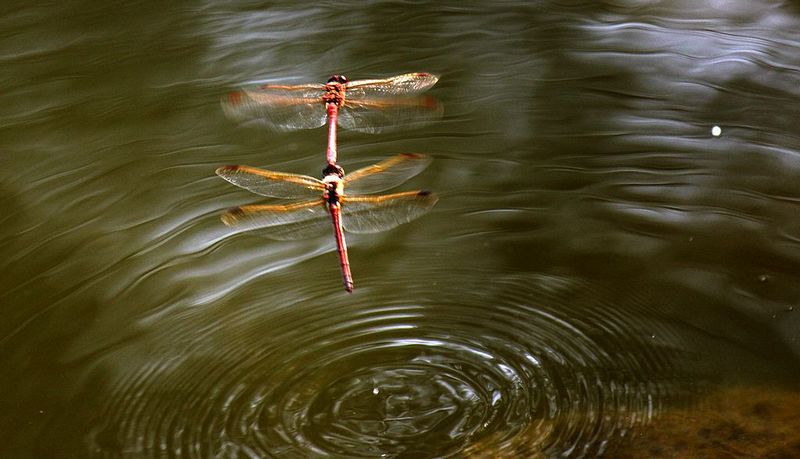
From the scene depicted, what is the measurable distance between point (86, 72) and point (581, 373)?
3.08 metres

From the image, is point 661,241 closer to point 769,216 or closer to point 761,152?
point 769,216

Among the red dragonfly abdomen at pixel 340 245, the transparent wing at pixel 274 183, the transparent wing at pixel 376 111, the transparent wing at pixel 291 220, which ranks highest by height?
the transparent wing at pixel 376 111

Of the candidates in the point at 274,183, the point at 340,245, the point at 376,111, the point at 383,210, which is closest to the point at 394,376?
the point at 340,245

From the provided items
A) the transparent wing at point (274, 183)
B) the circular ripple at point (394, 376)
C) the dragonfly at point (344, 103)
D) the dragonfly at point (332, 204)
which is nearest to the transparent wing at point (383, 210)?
the dragonfly at point (332, 204)

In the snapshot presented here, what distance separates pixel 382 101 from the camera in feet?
11.2

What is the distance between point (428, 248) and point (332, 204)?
1.17 feet

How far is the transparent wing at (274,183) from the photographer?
→ 2.91m

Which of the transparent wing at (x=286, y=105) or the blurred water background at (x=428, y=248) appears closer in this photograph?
the blurred water background at (x=428, y=248)

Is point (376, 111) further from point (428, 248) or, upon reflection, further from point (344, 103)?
point (428, 248)

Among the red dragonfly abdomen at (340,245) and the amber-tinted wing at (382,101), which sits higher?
the amber-tinted wing at (382,101)

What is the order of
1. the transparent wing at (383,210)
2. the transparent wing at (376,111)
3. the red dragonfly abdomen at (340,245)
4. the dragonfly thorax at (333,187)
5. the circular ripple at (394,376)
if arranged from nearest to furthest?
the circular ripple at (394,376), the red dragonfly abdomen at (340,245), the transparent wing at (383,210), the dragonfly thorax at (333,187), the transparent wing at (376,111)

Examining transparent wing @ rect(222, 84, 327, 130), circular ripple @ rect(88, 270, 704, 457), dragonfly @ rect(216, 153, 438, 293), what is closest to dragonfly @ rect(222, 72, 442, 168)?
transparent wing @ rect(222, 84, 327, 130)

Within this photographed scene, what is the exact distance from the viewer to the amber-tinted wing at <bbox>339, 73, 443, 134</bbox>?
3406 mm

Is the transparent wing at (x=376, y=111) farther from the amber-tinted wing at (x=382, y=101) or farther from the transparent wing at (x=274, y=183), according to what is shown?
the transparent wing at (x=274, y=183)
